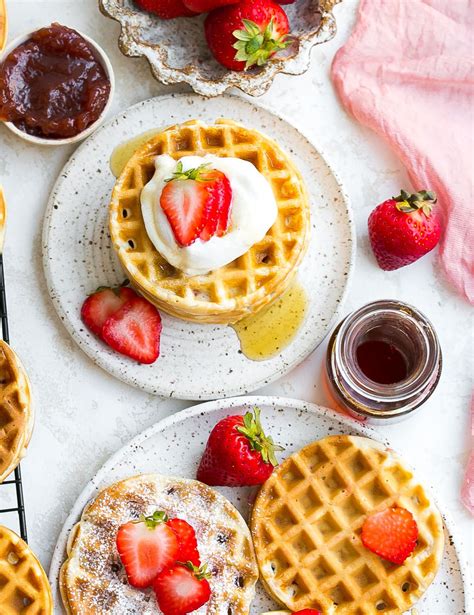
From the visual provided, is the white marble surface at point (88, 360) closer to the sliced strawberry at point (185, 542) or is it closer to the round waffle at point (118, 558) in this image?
the round waffle at point (118, 558)

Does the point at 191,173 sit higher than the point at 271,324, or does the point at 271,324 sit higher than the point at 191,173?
the point at 191,173

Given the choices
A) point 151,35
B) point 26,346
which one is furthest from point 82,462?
point 151,35

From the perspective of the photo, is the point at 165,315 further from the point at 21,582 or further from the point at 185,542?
the point at 21,582

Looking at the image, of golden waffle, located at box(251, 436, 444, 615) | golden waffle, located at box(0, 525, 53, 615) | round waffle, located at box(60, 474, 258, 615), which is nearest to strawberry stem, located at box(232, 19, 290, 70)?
golden waffle, located at box(251, 436, 444, 615)

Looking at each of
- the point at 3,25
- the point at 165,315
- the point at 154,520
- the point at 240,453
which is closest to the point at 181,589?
the point at 154,520

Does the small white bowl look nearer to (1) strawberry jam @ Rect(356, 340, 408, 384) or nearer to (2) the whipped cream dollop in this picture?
(2) the whipped cream dollop

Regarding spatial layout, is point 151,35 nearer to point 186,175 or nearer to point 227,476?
point 186,175
